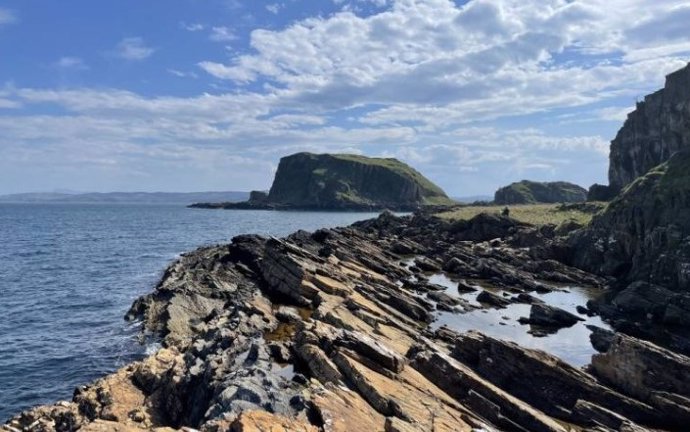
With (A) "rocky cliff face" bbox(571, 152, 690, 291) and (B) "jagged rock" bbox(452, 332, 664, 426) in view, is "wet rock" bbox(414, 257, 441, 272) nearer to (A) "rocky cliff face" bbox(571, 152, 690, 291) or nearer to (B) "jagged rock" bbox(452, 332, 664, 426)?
(A) "rocky cliff face" bbox(571, 152, 690, 291)

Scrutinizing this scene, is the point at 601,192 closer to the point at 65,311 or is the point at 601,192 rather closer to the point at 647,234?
the point at 647,234

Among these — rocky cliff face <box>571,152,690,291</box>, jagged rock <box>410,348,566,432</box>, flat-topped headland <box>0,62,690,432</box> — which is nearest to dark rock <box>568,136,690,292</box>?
rocky cliff face <box>571,152,690,291</box>

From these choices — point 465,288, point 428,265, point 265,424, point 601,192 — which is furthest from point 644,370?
point 601,192

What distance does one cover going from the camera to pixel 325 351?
98.4ft

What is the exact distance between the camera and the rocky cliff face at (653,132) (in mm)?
118312

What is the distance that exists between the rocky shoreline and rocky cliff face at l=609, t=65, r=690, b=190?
7775 centimetres

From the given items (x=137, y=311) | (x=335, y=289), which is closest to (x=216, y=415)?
(x=335, y=289)

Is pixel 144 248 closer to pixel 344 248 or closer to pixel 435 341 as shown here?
pixel 344 248

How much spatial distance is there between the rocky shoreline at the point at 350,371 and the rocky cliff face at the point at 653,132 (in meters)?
77.7

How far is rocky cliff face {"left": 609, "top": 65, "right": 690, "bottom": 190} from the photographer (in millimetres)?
118312

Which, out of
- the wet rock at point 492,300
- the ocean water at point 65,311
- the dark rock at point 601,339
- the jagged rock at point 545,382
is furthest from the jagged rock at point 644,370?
the ocean water at point 65,311

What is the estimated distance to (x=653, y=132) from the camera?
135 m

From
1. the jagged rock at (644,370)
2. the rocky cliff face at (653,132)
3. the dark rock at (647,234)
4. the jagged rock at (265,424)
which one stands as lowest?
the jagged rock at (644,370)

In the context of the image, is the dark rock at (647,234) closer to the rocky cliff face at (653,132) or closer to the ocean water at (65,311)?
the rocky cliff face at (653,132)
